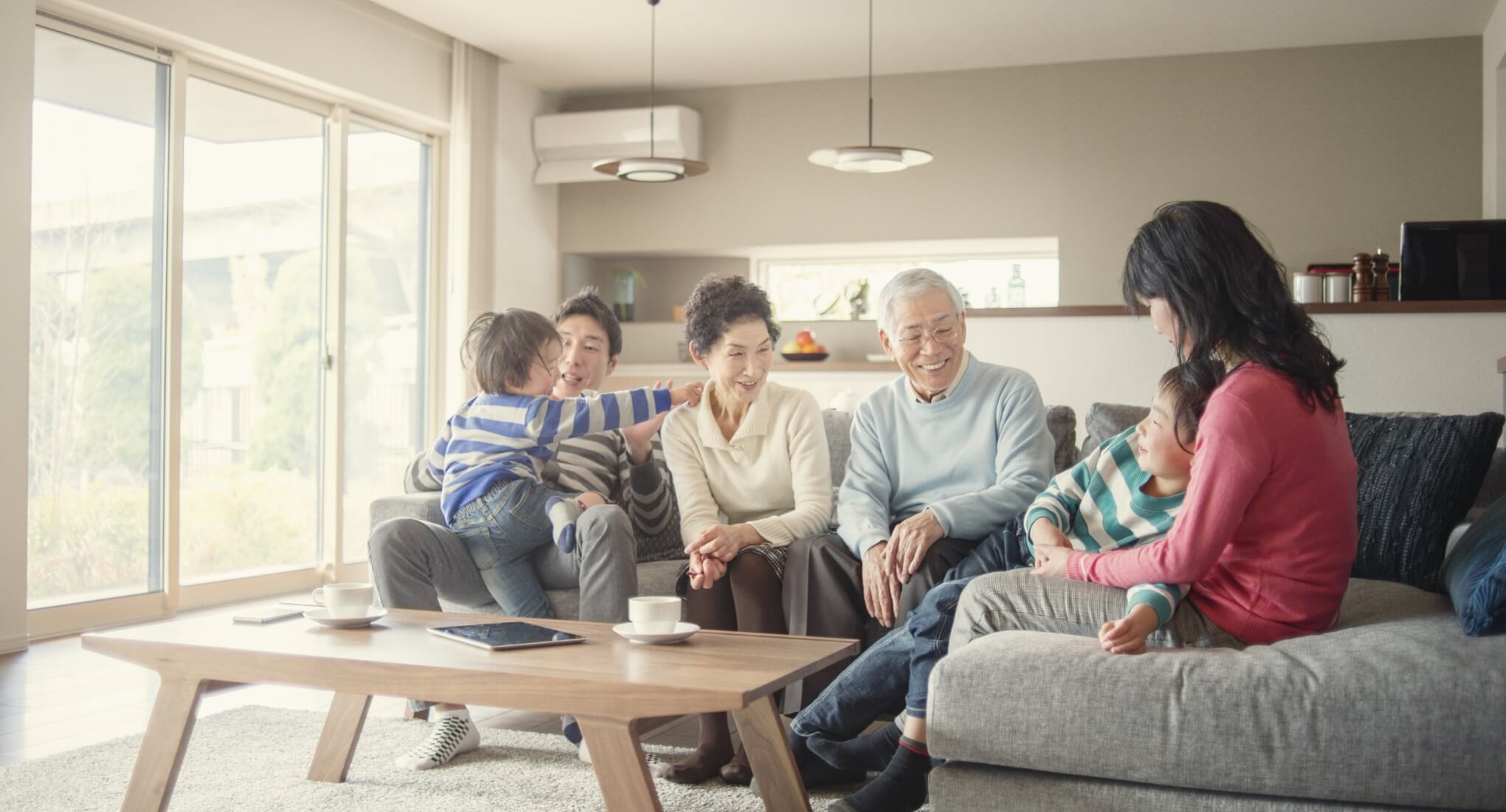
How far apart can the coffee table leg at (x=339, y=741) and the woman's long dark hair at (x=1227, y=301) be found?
1690mm

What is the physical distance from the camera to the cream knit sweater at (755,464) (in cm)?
290

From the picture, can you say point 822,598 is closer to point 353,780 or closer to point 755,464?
point 755,464

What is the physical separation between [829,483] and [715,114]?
4.73 metres

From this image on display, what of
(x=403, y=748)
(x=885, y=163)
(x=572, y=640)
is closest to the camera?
(x=572, y=640)

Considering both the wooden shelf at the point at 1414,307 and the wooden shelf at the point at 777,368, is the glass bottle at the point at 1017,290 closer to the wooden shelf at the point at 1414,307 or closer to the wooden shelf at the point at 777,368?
the wooden shelf at the point at 777,368

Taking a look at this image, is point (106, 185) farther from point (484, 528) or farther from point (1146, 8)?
point (1146, 8)

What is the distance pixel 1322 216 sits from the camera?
630cm

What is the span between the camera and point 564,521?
9.24ft

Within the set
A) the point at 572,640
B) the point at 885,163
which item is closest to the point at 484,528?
the point at 572,640

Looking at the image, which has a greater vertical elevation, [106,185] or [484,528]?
[106,185]

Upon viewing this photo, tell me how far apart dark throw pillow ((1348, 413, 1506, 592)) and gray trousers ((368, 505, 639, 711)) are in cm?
146

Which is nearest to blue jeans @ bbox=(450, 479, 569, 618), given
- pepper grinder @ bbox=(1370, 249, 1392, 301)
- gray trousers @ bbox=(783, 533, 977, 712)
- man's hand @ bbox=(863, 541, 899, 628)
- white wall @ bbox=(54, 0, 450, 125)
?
gray trousers @ bbox=(783, 533, 977, 712)

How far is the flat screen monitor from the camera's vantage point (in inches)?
202

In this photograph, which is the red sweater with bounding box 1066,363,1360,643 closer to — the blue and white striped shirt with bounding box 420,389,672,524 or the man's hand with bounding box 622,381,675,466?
the blue and white striped shirt with bounding box 420,389,672,524
